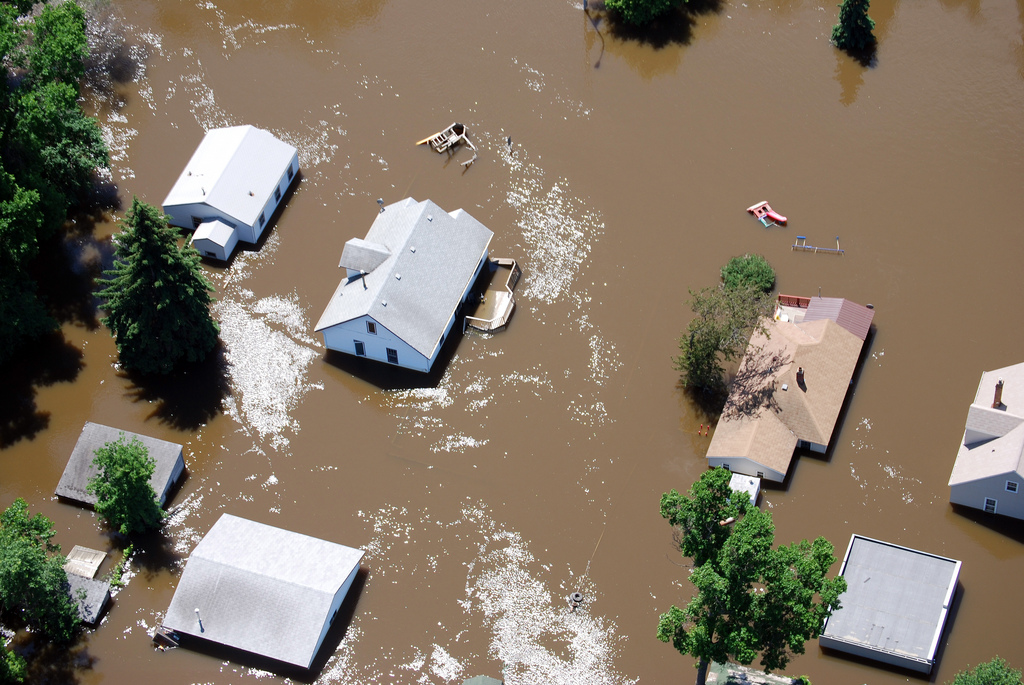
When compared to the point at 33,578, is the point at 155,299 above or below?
above

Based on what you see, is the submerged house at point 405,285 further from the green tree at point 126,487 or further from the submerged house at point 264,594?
the green tree at point 126,487

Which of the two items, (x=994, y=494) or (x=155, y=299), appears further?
(x=155, y=299)

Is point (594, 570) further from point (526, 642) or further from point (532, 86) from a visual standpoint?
point (532, 86)

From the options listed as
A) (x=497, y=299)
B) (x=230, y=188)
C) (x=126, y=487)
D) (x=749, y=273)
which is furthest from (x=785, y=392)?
(x=230, y=188)

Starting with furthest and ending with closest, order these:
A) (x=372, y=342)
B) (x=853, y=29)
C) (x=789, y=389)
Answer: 1. (x=853, y=29)
2. (x=372, y=342)
3. (x=789, y=389)

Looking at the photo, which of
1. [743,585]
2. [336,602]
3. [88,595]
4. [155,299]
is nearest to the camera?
[743,585]

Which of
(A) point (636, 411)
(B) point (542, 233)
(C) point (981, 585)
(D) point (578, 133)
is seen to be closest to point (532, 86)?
(D) point (578, 133)

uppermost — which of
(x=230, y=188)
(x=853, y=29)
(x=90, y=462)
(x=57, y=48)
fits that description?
(x=853, y=29)

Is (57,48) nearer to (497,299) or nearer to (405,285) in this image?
(405,285)

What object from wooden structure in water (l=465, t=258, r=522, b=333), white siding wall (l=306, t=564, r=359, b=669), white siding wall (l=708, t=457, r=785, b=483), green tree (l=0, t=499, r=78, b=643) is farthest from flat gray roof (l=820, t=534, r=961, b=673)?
green tree (l=0, t=499, r=78, b=643)
